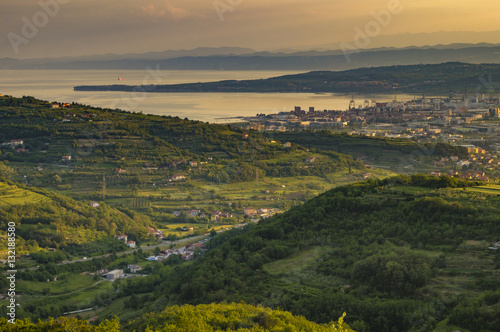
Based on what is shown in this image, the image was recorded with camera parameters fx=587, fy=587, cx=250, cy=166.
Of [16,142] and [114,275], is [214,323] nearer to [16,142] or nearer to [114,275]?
[114,275]

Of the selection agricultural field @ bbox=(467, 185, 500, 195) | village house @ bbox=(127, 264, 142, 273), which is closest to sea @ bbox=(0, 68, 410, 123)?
village house @ bbox=(127, 264, 142, 273)

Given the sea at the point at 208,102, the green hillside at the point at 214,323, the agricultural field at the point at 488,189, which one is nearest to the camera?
the green hillside at the point at 214,323

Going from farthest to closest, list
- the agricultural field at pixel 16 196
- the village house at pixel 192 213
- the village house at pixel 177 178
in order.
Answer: the village house at pixel 177 178, the village house at pixel 192 213, the agricultural field at pixel 16 196

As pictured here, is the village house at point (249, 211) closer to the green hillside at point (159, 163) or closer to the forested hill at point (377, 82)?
the green hillside at point (159, 163)

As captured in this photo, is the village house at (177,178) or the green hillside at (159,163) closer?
the green hillside at (159,163)

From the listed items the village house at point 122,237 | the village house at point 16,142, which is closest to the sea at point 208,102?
the village house at point 16,142

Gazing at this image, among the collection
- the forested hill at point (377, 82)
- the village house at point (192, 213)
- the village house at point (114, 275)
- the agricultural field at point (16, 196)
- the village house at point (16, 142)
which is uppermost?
the forested hill at point (377, 82)

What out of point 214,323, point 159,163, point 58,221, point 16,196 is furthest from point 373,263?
point 159,163

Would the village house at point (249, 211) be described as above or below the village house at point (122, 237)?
above
